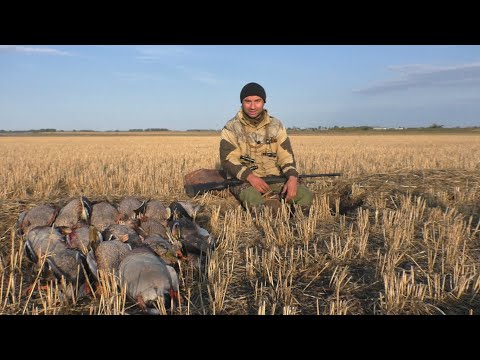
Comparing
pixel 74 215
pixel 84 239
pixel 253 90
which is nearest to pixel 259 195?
pixel 253 90

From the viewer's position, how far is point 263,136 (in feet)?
21.8

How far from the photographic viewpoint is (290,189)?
598cm

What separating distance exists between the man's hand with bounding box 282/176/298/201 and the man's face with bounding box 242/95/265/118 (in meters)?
1.22

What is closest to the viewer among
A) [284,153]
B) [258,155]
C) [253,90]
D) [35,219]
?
[35,219]

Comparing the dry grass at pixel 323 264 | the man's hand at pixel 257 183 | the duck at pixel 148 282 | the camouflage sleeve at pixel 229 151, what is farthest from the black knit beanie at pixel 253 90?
the duck at pixel 148 282

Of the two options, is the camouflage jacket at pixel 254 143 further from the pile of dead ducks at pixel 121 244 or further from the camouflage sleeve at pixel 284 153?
the pile of dead ducks at pixel 121 244

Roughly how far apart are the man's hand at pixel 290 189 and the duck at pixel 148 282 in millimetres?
3177

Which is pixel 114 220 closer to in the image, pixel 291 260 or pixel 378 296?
pixel 291 260

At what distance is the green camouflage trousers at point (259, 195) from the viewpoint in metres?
6.00

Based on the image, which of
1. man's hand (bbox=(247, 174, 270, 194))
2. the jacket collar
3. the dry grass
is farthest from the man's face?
the dry grass

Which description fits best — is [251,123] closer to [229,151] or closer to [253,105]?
[253,105]

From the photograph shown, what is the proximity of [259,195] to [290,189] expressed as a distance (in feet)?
1.59

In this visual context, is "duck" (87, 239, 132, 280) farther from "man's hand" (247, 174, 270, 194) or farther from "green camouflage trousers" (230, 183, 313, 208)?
"man's hand" (247, 174, 270, 194)

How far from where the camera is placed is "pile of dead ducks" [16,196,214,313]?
299 centimetres
